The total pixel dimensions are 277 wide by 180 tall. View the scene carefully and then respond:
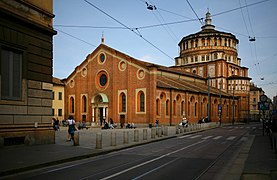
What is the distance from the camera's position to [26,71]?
51.6 feet

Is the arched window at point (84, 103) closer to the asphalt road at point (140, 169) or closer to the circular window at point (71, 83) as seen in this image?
the circular window at point (71, 83)

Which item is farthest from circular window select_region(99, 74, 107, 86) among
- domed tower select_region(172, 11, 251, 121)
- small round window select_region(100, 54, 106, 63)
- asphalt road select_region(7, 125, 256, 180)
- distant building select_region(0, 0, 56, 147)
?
asphalt road select_region(7, 125, 256, 180)

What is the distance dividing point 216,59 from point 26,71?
2767 inches

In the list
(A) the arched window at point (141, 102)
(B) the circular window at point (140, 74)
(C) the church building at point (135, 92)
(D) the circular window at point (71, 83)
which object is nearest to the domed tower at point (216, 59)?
(C) the church building at point (135, 92)

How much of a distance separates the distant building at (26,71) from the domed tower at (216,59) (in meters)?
67.3

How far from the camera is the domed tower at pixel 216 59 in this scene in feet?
263

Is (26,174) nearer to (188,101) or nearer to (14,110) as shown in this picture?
(14,110)

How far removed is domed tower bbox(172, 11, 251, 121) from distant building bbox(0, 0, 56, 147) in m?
67.3

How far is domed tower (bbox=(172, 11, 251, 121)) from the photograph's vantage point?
8031 cm

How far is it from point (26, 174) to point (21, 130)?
633cm

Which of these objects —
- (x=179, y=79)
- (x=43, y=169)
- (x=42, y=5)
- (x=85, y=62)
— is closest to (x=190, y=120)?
(x=179, y=79)

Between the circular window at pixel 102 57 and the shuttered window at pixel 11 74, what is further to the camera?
the circular window at pixel 102 57

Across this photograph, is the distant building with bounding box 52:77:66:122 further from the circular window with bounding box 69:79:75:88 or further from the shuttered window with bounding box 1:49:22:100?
the shuttered window with bounding box 1:49:22:100

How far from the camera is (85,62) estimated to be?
201 ft
